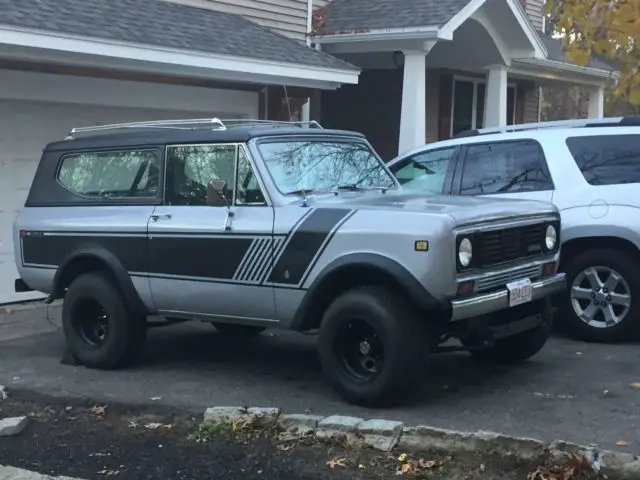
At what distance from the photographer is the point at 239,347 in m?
8.62

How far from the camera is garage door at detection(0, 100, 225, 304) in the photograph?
10.2 metres

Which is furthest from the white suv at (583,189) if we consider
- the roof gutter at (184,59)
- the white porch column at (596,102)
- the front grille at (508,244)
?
the white porch column at (596,102)

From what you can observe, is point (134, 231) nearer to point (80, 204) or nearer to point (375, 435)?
point (80, 204)

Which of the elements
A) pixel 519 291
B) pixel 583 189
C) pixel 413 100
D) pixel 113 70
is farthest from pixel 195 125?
pixel 413 100

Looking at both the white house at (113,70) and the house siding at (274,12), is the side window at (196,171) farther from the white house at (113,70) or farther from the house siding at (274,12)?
the house siding at (274,12)

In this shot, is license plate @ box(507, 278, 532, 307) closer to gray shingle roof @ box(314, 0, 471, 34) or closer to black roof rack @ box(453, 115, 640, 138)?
black roof rack @ box(453, 115, 640, 138)

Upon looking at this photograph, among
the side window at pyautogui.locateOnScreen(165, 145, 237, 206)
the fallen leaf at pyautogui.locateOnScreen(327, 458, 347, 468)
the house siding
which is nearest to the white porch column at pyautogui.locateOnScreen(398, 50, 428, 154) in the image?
the house siding

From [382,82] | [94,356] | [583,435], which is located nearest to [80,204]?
[94,356]

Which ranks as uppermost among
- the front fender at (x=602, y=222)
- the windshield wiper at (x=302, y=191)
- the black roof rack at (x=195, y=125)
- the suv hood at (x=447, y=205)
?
the black roof rack at (x=195, y=125)

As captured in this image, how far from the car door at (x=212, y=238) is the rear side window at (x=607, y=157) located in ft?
10.3

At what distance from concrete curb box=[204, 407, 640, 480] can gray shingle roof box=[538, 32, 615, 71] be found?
13921 millimetres

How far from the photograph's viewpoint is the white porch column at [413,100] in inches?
525

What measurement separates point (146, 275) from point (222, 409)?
1585mm

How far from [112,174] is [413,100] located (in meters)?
6.55
